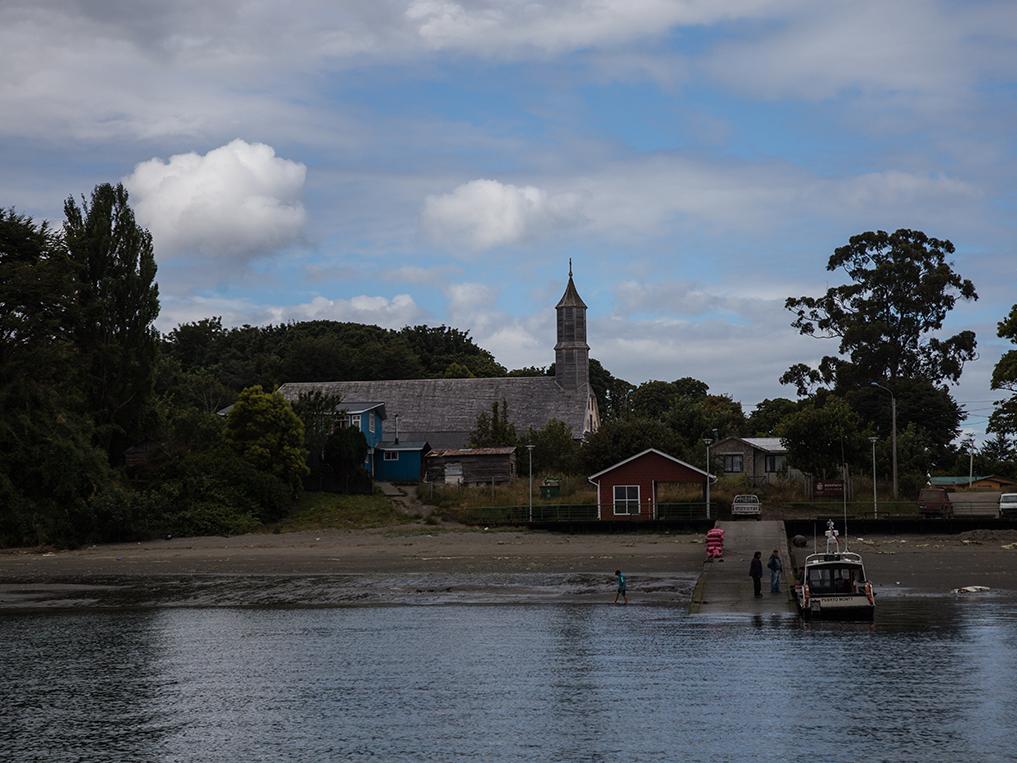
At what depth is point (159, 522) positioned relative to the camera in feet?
237

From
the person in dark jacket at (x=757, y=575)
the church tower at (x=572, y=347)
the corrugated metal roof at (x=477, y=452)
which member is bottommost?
the person in dark jacket at (x=757, y=575)

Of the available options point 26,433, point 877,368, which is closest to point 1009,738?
point 26,433

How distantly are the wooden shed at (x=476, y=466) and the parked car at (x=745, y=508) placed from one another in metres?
21.8

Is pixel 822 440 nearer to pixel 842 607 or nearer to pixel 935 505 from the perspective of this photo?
pixel 935 505

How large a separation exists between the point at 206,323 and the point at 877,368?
3673 inches

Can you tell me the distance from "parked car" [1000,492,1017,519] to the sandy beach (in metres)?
4.52

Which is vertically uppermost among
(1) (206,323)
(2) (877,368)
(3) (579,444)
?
(1) (206,323)

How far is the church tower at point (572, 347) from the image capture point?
110438 mm

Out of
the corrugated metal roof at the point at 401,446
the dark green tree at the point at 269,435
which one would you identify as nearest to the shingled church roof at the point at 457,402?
the corrugated metal roof at the point at 401,446

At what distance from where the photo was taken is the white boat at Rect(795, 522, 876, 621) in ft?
136

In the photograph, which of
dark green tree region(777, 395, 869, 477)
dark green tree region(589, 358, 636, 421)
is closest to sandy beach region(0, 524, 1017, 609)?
dark green tree region(777, 395, 869, 477)

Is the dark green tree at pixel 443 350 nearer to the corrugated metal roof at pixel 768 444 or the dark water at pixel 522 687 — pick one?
the corrugated metal roof at pixel 768 444

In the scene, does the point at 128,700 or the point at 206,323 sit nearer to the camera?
the point at 128,700

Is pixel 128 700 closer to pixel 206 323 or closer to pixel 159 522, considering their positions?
pixel 159 522
